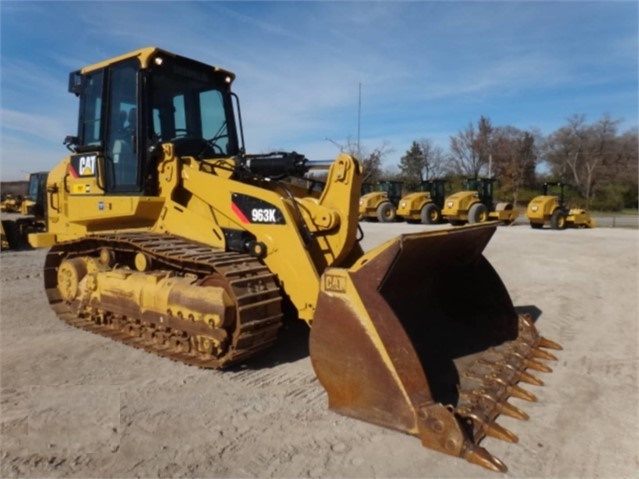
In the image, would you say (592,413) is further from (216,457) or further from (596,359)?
(216,457)

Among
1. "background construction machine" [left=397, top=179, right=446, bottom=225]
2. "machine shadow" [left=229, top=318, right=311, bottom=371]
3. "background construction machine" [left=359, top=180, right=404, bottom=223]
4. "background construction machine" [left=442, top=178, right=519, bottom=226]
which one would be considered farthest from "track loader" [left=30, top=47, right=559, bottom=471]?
"background construction machine" [left=359, top=180, right=404, bottom=223]

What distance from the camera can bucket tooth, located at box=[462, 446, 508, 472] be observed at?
9.32ft

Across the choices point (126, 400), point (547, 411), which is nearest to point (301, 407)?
point (126, 400)

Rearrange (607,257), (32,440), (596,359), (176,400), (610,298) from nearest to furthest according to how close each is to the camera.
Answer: (32,440) < (176,400) < (596,359) < (610,298) < (607,257)

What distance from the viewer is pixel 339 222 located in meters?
4.50

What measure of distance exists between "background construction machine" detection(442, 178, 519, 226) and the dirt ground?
14.9m

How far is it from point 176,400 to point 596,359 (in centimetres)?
394

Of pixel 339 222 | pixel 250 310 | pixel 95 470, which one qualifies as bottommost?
pixel 95 470

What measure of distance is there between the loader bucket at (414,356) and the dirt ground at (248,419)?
0.11m

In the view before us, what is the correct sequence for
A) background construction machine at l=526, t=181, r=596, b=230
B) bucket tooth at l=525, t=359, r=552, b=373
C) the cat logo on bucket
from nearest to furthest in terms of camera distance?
bucket tooth at l=525, t=359, r=552, b=373 → the cat logo on bucket → background construction machine at l=526, t=181, r=596, b=230

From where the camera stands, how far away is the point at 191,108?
600 centimetres

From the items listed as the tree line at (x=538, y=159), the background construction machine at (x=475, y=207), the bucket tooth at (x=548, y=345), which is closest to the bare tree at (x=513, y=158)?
the tree line at (x=538, y=159)

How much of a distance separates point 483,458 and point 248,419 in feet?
5.28

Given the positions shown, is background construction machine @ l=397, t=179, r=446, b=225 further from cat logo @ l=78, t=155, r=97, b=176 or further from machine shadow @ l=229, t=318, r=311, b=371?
cat logo @ l=78, t=155, r=97, b=176
